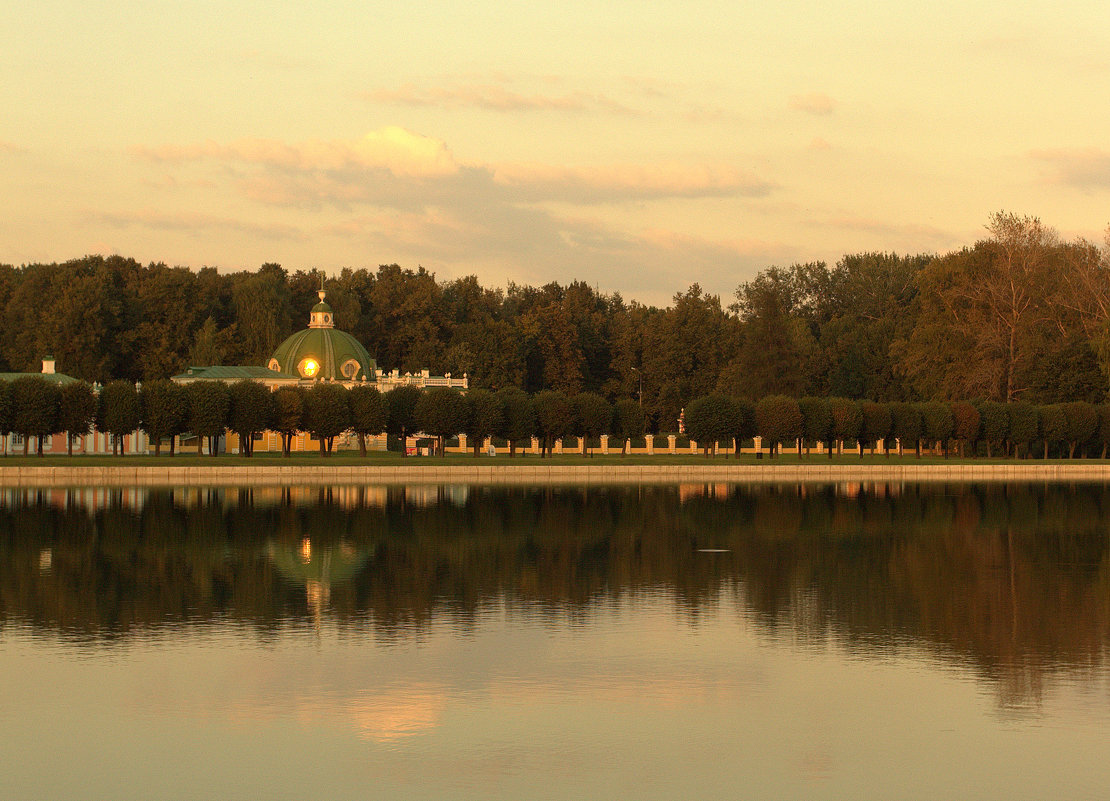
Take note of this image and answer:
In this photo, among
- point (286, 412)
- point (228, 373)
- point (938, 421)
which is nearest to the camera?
point (286, 412)

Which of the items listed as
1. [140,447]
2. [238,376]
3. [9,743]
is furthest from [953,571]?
[238,376]

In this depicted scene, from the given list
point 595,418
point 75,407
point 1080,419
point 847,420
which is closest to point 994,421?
point 1080,419

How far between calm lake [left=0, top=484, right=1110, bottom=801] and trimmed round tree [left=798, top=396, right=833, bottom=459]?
5649cm

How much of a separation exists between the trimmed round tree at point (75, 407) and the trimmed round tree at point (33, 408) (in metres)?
0.44

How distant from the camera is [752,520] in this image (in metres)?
44.2

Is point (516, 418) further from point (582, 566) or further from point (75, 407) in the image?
point (582, 566)

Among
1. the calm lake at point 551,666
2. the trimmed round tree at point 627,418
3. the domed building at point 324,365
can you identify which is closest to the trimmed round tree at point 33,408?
the domed building at point 324,365

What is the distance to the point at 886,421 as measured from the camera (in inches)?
3730

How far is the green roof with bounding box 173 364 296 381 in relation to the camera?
11750 centimetres

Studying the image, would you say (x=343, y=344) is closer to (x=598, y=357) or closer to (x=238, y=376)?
(x=238, y=376)

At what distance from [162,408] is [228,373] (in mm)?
35439

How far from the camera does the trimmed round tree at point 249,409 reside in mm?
86062

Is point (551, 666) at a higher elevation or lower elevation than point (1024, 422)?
lower

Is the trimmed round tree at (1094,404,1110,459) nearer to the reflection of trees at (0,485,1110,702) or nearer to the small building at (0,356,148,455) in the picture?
the reflection of trees at (0,485,1110,702)
